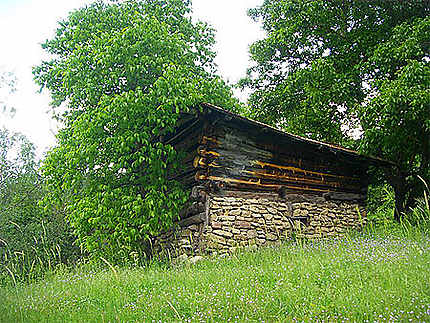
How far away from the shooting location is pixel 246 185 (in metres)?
9.68

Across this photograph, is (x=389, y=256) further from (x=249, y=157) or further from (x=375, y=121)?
(x=375, y=121)

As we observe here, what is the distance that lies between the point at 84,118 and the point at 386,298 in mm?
7053

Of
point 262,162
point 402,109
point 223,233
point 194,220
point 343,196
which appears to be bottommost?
point 223,233

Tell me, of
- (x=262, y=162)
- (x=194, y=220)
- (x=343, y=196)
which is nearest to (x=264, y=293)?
(x=194, y=220)

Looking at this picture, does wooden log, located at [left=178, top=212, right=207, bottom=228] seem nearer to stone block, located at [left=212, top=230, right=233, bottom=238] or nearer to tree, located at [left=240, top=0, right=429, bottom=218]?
stone block, located at [left=212, top=230, right=233, bottom=238]

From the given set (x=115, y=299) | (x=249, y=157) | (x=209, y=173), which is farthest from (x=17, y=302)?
(x=249, y=157)

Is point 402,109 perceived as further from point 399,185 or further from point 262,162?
point 262,162

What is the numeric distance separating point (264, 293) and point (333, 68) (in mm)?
10825

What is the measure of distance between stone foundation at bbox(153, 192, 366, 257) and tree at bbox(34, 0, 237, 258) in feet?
2.08

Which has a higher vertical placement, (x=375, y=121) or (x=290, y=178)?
(x=375, y=121)

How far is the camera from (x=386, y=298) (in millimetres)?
4148

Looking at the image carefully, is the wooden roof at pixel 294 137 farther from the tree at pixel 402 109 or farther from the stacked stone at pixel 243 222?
the stacked stone at pixel 243 222

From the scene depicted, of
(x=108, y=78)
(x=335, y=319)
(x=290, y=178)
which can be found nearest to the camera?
(x=335, y=319)

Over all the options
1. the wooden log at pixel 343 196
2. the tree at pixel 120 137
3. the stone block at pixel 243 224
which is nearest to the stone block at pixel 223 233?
the stone block at pixel 243 224
